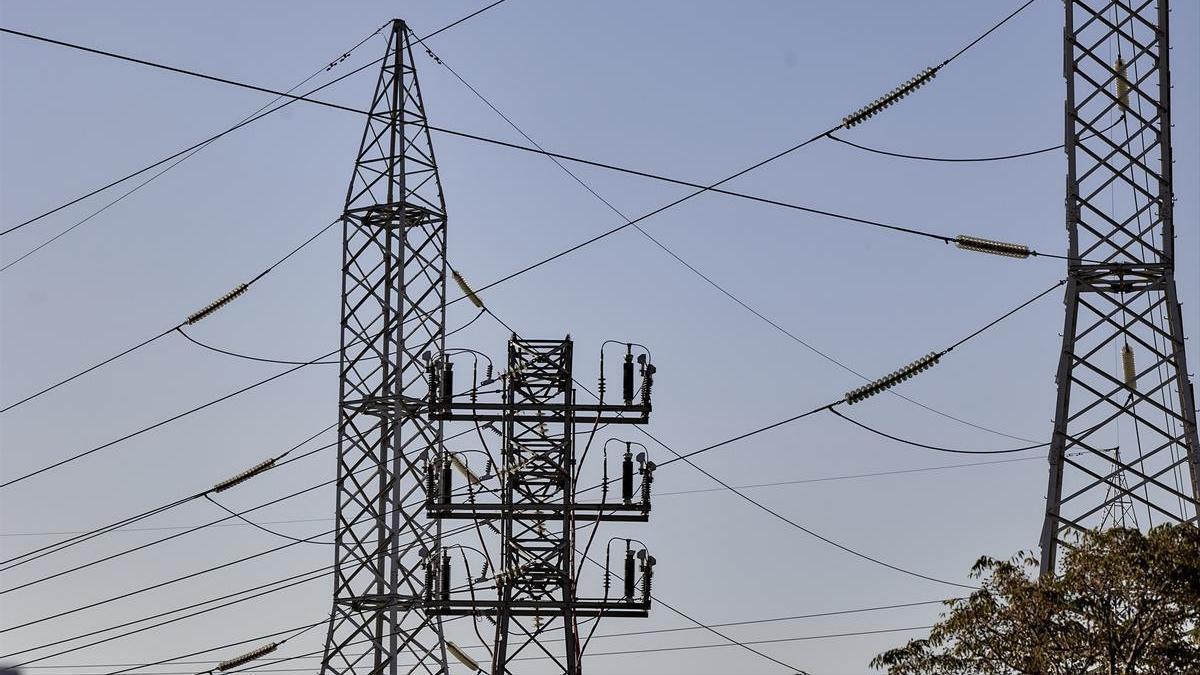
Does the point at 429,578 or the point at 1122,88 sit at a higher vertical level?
the point at 1122,88

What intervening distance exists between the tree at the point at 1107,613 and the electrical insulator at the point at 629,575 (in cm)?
549

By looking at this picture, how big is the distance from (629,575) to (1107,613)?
24.0ft

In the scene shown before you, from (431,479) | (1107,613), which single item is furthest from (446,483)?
(1107,613)

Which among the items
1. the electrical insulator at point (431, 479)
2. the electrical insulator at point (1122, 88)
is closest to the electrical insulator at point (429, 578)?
the electrical insulator at point (431, 479)

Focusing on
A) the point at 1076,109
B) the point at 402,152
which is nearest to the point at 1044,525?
the point at 1076,109

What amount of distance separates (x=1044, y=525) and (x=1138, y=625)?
7.38ft

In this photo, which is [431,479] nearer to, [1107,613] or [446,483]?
[446,483]

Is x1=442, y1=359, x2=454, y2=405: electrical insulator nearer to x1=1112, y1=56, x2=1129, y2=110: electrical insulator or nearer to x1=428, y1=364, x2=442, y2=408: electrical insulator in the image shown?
x1=428, y1=364, x2=442, y2=408: electrical insulator

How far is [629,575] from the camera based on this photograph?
3981cm

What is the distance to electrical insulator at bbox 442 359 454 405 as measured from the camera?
42.1 meters

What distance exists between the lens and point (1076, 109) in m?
42.2

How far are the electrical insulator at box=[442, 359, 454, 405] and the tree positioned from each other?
922 centimetres

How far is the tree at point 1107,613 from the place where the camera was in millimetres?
39062

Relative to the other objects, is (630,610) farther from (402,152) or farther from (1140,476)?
(402,152)
